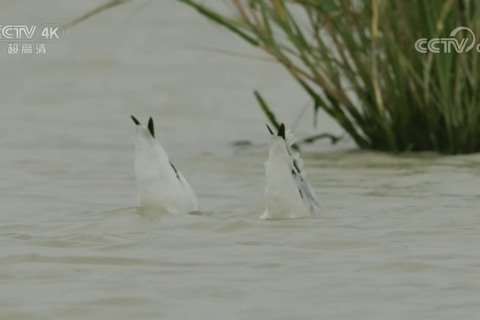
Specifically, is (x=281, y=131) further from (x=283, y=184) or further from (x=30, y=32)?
(x=30, y=32)

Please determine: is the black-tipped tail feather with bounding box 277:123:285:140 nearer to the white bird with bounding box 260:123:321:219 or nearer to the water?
the white bird with bounding box 260:123:321:219

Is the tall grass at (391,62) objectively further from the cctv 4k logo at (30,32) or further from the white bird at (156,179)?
the cctv 4k logo at (30,32)

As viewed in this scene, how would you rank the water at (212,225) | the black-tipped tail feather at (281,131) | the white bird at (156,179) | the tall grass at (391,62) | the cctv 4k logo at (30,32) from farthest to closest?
the cctv 4k logo at (30,32), the tall grass at (391,62), the white bird at (156,179), the black-tipped tail feather at (281,131), the water at (212,225)

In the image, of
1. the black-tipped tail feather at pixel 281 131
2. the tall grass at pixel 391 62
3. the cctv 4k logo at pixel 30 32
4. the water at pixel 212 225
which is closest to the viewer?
the water at pixel 212 225

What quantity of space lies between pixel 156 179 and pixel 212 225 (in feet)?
1.61

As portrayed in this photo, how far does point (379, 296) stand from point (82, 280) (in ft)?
2.91

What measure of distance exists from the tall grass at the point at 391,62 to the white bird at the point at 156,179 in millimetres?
1239

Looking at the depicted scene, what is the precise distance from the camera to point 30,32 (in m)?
11.3

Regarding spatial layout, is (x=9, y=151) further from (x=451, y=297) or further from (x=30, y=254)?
(x=451, y=297)

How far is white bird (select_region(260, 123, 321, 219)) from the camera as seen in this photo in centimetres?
456

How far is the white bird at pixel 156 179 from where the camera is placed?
15.9ft

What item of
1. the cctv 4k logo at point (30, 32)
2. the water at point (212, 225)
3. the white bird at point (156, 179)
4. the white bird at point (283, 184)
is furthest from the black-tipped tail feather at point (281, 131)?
the cctv 4k logo at point (30, 32)

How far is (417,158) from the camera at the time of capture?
631cm

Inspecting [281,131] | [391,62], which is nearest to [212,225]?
[281,131]
